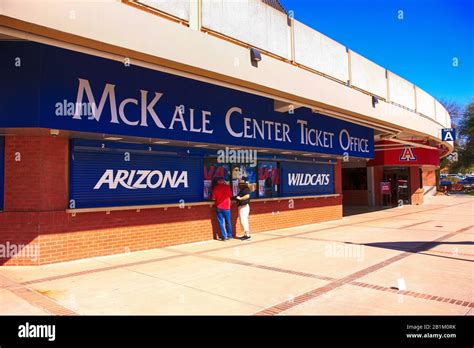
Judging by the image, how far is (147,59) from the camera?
24.8ft

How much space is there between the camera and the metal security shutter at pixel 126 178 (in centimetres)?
830

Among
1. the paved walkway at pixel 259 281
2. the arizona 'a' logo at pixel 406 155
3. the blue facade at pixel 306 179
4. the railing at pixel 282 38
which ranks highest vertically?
the railing at pixel 282 38

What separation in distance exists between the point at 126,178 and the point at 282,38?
18.0 feet

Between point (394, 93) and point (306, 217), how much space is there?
648 cm

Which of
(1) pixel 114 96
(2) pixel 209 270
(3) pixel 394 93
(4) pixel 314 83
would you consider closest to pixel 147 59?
(1) pixel 114 96

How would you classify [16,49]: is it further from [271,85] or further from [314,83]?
[314,83]

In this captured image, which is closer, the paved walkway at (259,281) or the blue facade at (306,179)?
the paved walkway at (259,281)

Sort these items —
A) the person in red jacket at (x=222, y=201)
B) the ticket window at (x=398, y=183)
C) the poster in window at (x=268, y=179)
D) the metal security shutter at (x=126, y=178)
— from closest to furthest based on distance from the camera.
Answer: the metal security shutter at (x=126, y=178) < the person in red jacket at (x=222, y=201) < the poster in window at (x=268, y=179) < the ticket window at (x=398, y=183)

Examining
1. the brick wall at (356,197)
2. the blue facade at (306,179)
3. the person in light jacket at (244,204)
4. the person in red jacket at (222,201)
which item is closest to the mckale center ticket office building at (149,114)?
the blue facade at (306,179)

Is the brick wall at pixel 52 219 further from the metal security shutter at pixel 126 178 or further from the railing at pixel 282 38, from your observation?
the railing at pixel 282 38

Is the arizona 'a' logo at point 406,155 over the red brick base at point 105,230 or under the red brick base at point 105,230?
over

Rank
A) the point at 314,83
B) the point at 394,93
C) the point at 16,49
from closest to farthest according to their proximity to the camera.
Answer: the point at 16,49 → the point at 314,83 → the point at 394,93

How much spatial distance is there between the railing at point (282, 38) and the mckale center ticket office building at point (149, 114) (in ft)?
0.13

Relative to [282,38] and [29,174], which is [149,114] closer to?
[29,174]
